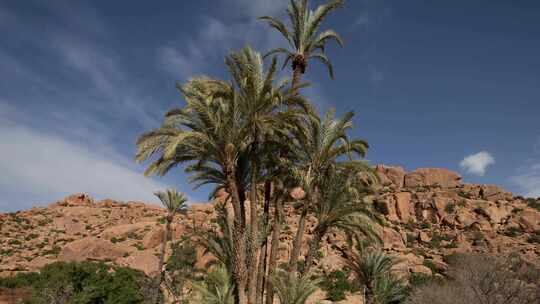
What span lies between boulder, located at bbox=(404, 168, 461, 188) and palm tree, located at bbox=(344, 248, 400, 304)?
51.9 metres

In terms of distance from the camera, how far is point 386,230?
42438 mm

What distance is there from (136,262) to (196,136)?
30.8 m

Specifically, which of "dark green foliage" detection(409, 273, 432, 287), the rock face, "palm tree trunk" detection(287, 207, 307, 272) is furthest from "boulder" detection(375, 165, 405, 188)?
"palm tree trunk" detection(287, 207, 307, 272)

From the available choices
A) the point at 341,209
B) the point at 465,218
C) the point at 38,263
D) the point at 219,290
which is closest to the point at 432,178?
the point at 465,218

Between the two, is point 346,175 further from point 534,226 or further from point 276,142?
point 534,226

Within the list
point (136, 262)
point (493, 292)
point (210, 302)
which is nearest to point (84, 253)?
point (136, 262)

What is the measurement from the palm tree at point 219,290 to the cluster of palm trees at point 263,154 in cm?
4

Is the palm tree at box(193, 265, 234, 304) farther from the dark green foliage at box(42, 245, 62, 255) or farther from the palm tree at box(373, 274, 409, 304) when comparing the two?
the dark green foliage at box(42, 245, 62, 255)

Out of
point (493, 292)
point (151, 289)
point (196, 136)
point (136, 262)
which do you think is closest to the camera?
point (196, 136)

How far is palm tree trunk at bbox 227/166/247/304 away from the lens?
12.4 m

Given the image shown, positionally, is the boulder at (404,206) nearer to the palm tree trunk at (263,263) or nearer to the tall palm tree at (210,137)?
the palm tree trunk at (263,263)

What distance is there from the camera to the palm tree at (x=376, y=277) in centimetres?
2078

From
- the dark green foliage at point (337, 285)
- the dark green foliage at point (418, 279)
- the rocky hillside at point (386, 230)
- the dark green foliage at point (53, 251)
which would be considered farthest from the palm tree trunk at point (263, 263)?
the dark green foliage at point (53, 251)

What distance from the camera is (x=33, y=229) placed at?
53750 millimetres
